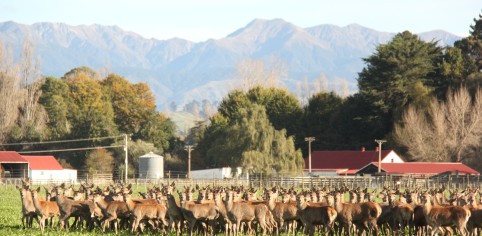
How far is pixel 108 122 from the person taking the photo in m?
101

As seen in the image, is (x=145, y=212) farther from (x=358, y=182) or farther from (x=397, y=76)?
(x=397, y=76)

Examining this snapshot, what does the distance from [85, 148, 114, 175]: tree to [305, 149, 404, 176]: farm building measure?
69.7 ft

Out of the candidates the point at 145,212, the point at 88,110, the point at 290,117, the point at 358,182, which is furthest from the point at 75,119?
the point at 145,212

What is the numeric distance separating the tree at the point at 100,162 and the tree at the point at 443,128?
3065 centimetres

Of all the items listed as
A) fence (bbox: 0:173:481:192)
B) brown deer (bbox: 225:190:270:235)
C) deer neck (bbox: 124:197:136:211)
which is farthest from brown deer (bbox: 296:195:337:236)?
fence (bbox: 0:173:481:192)

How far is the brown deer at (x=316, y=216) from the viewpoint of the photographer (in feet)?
88.2

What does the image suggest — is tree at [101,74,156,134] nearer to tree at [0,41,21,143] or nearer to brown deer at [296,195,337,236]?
tree at [0,41,21,143]

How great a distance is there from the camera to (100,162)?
9456cm

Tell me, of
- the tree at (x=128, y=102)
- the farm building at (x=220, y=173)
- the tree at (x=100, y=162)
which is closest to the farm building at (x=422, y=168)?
the farm building at (x=220, y=173)

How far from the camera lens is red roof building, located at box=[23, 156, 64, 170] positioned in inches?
3502

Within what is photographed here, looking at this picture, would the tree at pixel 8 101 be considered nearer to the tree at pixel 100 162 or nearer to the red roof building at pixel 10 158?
the tree at pixel 100 162

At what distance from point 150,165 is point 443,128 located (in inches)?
1206

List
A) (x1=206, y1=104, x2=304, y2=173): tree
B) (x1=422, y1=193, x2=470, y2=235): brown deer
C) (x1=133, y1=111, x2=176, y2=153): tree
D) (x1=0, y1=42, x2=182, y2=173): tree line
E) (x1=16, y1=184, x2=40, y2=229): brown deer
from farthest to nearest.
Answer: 1. (x1=133, y1=111, x2=176, y2=153): tree
2. (x1=0, y1=42, x2=182, y2=173): tree line
3. (x1=206, y1=104, x2=304, y2=173): tree
4. (x1=16, y1=184, x2=40, y2=229): brown deer
5. (x1=422, y1=193, x2=470, y2=235): brown deer

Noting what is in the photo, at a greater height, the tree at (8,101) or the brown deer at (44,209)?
the tree at (8,101)
